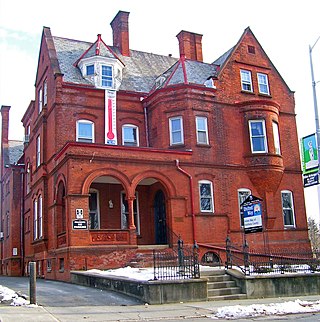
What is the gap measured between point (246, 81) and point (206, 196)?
8.35 metres

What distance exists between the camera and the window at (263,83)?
30.7 metres

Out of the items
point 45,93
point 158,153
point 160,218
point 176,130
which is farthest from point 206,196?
point 45,93

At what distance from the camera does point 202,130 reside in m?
27.7

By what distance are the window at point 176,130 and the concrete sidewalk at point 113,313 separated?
13381 millimetres

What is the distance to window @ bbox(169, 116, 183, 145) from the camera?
27.3m

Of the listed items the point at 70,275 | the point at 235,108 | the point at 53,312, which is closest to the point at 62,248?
the point at 70,275

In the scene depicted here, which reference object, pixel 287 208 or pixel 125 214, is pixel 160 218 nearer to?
pixel 125 214

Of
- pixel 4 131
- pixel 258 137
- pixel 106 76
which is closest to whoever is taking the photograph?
pixel 258 137

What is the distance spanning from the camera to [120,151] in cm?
2389

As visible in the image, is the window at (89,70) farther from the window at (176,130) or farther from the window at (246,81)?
the window at (246,81)

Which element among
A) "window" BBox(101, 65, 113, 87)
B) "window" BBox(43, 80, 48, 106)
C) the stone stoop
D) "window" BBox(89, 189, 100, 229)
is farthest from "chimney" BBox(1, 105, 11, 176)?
the stone stoop

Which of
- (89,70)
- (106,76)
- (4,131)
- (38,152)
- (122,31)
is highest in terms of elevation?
(122,31)

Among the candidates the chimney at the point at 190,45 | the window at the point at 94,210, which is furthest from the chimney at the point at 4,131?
the window at the point at 94,210

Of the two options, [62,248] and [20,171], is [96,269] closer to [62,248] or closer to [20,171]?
[62,248]
